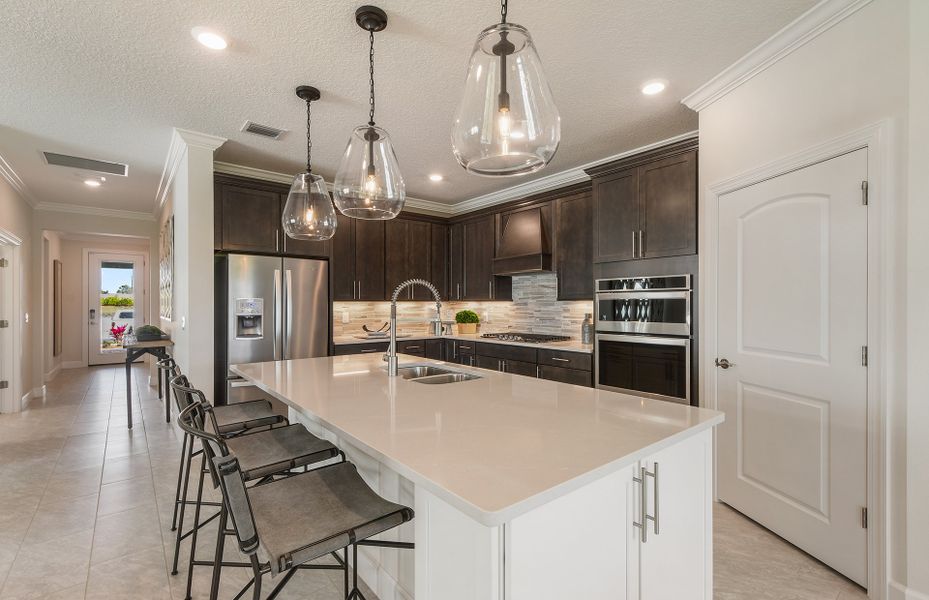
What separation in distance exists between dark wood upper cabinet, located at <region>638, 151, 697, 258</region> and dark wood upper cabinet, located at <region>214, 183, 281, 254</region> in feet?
10.8

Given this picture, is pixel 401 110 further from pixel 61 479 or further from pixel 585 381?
pixel 61 479

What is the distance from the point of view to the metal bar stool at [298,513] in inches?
43.7

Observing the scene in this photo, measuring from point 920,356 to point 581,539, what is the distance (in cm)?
156

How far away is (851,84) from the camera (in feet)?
6.31

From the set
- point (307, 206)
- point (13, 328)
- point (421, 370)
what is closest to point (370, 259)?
point (307, 206)

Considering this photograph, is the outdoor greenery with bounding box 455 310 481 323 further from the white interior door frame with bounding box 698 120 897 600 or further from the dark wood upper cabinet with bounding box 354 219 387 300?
the white interior door frame with bounding box 698 120 897 600

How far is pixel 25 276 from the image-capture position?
17.1 feet

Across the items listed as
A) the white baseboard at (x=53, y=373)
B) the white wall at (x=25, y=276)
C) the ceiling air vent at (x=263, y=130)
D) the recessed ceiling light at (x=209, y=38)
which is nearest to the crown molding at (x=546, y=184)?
the ceiling air vent at (x=263, y=130)

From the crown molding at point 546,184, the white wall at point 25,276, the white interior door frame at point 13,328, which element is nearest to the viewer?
the crown molding at point 546,184

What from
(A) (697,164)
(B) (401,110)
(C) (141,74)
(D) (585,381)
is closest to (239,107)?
(C) (141,74)

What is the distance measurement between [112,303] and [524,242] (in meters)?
8.74

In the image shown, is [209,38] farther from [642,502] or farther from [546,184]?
[546,184]

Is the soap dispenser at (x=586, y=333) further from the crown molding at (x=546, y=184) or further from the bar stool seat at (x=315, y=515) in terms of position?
the bar stool seat at (x=315, y=515)

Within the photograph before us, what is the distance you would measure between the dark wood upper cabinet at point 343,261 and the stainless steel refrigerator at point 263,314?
1.43 feet
